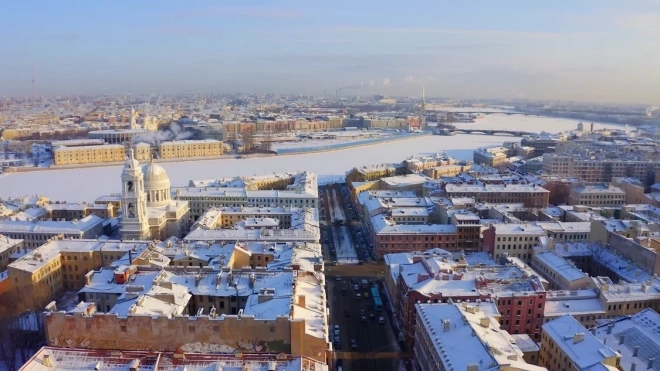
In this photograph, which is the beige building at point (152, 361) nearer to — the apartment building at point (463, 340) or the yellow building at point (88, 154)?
the apartment building at point (463, 340)

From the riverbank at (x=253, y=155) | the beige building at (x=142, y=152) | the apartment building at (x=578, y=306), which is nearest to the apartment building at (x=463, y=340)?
the apartment building at (x=578, y=306)

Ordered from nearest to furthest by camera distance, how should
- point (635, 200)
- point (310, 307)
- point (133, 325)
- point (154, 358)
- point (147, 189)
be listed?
point (154, 358), point (133, 325), point (310, 307), point (147, 189), point (635, 200)

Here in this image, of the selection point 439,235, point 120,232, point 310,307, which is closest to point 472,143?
point 439,235

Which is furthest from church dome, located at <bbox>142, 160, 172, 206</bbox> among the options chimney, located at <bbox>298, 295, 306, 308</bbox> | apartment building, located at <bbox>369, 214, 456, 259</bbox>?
chimney, located at <bbox>298, 295, 306, 308</bbox>

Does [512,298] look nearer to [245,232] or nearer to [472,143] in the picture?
[245,232]

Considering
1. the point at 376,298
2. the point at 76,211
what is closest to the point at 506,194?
the point at 376,298

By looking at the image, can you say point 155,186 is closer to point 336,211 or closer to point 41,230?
point 41,230

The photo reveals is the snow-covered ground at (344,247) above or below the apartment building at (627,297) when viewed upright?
below

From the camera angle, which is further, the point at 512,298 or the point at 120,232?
the point at 120,232
